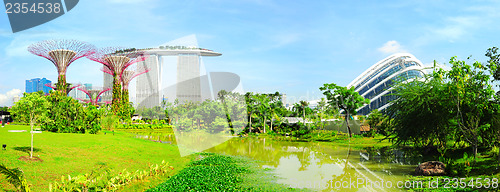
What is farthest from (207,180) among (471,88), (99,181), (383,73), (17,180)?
(383,73)

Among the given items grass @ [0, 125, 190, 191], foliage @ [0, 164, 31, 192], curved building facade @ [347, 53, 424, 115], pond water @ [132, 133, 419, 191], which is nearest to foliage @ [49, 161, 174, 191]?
grass @ [0, 125, 190, 191]

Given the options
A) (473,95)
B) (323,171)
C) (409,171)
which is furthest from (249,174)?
(473,95)

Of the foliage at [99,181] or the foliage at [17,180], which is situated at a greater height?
the foliage at [17,180]

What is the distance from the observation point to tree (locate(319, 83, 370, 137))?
111 ft

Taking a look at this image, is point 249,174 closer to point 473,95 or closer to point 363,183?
point 363,183

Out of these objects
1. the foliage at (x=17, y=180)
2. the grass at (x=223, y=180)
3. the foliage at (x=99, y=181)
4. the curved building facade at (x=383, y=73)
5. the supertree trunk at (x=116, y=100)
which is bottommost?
the grass at (x=223, y=180)

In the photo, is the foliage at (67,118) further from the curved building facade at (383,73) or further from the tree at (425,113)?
the curved building facade at (383,73)

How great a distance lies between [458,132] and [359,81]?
51.9 m

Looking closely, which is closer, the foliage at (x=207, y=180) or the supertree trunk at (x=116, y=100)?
the foliage at (x=207, y=180)

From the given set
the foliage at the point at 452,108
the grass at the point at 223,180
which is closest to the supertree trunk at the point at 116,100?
the grass at the point at 223,180

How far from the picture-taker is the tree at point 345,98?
34.0 meters

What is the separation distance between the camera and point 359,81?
6669 cm

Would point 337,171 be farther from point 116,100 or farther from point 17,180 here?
point 116,100

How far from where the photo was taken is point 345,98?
34.5 metres
